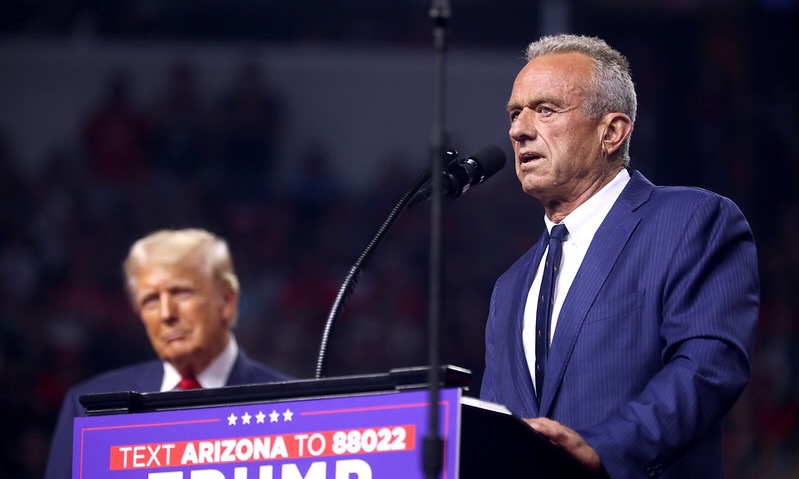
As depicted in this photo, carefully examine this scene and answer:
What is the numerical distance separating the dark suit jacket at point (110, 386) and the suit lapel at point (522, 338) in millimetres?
1158

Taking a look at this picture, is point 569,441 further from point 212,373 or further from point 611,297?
point 212,373

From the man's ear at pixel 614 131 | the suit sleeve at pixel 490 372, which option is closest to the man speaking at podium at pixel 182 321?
the suit sleeve at pixel 490 372

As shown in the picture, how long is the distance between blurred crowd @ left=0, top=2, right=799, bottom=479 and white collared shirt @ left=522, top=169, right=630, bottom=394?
4.20m

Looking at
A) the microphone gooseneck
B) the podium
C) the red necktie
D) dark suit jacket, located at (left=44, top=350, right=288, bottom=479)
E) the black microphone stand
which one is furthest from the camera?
the red necktie

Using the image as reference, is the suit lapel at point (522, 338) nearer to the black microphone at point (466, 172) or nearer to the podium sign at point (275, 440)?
the black microphone at point (466, 172)

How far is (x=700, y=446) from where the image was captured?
2.49m

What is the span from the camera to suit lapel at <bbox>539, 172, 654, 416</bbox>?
2541 millimetres

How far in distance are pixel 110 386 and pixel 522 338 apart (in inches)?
67.9

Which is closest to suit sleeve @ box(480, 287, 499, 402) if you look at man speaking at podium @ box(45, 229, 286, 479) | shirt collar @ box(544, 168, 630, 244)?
shirt collar @ box(544, 168, 630, 244)

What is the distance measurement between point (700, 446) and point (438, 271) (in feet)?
2.47

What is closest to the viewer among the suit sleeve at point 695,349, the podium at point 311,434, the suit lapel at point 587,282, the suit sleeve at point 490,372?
the podium at point 311,434

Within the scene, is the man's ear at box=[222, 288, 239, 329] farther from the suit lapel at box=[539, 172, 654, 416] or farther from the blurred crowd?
the blurred crowd

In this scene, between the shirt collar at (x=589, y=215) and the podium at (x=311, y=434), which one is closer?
the podium at (x=311, y=434)

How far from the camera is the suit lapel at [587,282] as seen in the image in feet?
8.34
